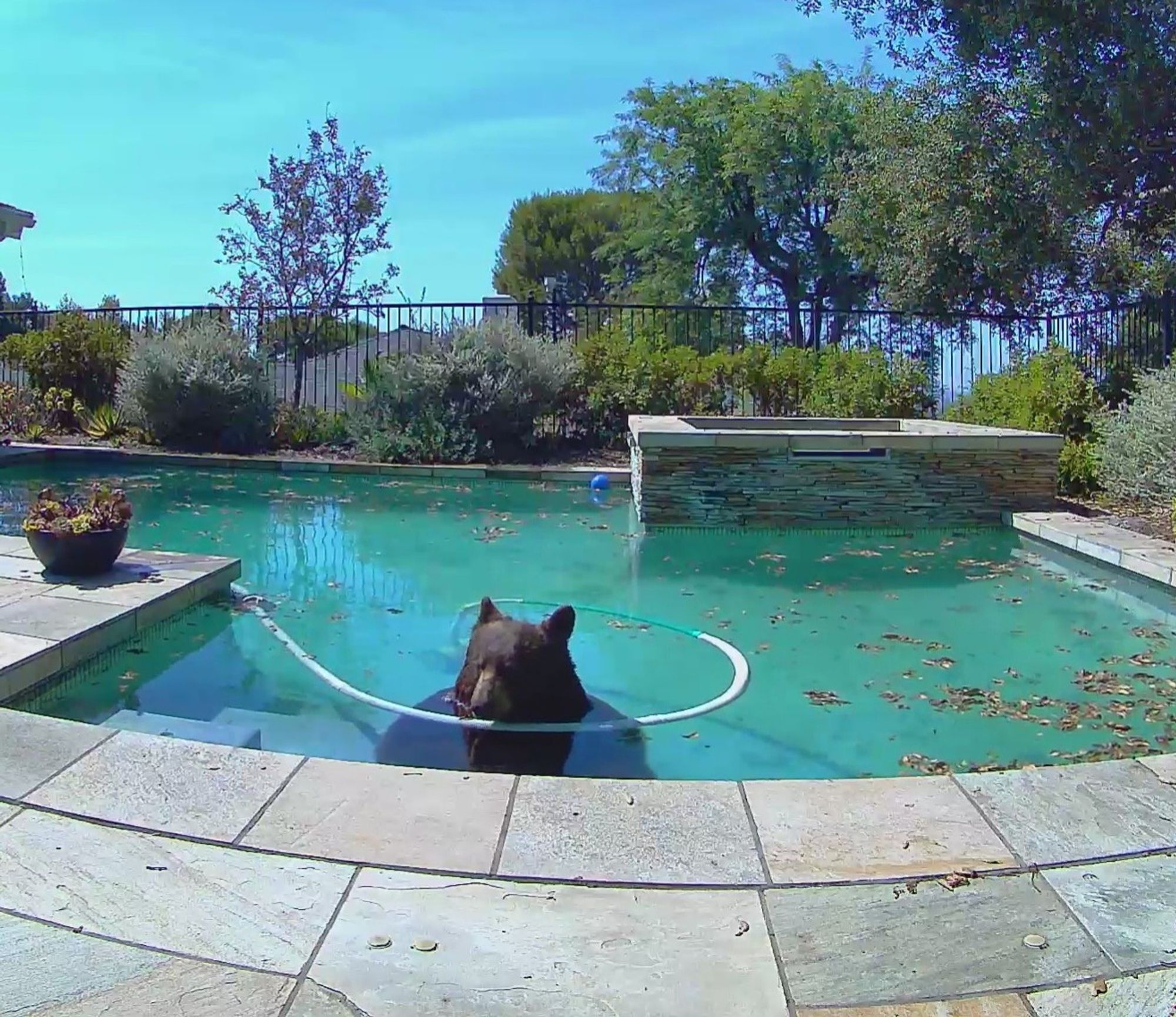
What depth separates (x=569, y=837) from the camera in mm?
2342

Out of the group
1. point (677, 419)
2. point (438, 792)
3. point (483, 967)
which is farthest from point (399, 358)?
point (483, 967)

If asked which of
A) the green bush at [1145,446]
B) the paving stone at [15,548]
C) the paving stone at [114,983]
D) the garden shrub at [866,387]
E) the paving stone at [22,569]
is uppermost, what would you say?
the garden shrub at [866,387]

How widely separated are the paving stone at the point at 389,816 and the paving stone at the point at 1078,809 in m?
1.20

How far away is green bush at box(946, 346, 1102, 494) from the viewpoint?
8445 mm

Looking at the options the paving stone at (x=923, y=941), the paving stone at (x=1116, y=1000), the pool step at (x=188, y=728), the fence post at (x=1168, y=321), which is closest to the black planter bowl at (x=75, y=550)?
the pool step at (x=188, y=728)

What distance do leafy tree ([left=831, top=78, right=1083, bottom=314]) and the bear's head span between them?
7.49 metres

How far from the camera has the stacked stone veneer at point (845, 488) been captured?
25.3 ft

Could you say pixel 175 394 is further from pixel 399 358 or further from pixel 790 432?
pixel 790 432

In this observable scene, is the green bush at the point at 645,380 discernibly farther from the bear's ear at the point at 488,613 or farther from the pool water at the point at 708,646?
the bear's ear at the point at 488,613

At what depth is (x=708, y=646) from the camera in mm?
4680

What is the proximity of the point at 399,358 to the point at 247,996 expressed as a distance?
982 cm

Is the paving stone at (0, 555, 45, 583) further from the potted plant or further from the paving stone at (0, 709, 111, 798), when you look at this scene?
the paving stone at (0, 709, 111, 798)

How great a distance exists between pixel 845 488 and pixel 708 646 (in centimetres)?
347

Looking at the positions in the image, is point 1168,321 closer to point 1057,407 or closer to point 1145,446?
point 1057,407
